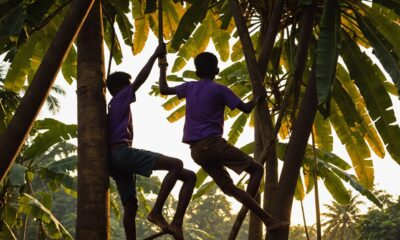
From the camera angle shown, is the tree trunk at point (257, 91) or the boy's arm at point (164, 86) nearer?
the tree trunk at point (257, 91)

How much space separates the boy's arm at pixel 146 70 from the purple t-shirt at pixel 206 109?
0.36 meters

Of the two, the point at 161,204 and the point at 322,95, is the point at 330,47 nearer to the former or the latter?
the point at 322,95

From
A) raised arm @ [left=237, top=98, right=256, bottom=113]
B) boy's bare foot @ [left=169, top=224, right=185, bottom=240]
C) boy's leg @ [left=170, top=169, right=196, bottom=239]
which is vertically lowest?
boy's bare foot @ [left=169, top=224, right=185, bottom=240]

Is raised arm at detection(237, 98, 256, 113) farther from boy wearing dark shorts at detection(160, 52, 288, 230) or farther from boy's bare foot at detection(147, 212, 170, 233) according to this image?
boy's bare foot at detection(147, 212, 170, 233)

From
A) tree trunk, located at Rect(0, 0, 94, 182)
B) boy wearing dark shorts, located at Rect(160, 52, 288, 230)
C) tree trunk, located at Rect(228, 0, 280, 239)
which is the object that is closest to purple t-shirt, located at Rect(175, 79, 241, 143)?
boy wearing dark shorts, located at Rect(160, 52, 288, 230)

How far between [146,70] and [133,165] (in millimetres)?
734

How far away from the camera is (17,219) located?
979cm

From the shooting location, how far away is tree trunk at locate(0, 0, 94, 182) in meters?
3.12

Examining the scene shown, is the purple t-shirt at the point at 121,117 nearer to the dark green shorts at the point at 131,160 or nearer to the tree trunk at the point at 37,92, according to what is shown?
the dark green shorts at the point at 131,160

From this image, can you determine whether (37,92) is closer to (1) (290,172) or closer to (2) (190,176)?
(2) (190,176)

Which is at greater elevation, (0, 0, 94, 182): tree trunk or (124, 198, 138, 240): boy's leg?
(0, 0, 94, 182): tree trunk

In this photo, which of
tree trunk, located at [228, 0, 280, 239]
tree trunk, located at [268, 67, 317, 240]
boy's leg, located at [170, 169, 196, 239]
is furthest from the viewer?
boy's leg, located at [170, 169, 196, 239]

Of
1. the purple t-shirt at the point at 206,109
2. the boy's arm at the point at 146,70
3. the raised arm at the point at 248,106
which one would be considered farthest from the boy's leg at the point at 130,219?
the raised arm at the point at 248,106

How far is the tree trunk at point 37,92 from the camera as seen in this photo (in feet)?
10.2
